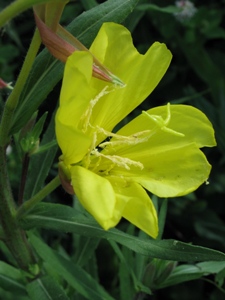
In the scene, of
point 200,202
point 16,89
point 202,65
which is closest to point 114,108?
point 16,89

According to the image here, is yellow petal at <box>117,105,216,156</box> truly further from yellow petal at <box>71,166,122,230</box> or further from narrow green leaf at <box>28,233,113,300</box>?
narrow green leaf at <box>28,233,113,300</box>

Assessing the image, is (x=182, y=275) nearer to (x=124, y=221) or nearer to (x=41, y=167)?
(x=41, y=167)

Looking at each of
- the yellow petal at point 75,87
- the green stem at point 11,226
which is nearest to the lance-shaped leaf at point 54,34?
the yellow petal at point 75,87

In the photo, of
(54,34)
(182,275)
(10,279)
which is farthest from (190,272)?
(54,34)

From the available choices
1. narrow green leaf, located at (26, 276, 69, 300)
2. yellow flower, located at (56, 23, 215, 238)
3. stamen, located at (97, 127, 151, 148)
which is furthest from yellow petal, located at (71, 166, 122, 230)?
narrow green leaf, located at (26, 276, 69, 300)

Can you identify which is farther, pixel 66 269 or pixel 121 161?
pixel 66 269
